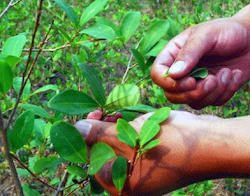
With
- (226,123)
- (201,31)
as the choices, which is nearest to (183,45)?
(201,31)

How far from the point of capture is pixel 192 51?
52.7 inches

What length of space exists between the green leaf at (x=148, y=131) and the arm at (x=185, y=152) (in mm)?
61

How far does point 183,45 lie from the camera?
1.41 metres

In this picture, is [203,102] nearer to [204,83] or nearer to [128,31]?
[204,83]

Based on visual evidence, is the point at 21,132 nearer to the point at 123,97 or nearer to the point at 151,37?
the point at 123,97

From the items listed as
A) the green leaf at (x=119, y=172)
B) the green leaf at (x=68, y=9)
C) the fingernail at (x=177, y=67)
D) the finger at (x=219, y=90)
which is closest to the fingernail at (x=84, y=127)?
the green leaf at (x=119, y=172)

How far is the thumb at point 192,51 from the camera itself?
1.26 metres

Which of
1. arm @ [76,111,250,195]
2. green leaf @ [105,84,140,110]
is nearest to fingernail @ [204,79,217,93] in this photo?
arm @ [76,111,250,195]

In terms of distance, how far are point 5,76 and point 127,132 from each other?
0.87ft

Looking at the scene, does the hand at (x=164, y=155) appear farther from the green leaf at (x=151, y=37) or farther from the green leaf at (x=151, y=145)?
the green leaf at (x=151, y=37)

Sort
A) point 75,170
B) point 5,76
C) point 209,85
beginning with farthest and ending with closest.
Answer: point 209,85 → point 75,170 → point 5,76

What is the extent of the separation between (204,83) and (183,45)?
16 cm

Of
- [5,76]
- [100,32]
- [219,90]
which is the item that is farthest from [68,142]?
[219,90]

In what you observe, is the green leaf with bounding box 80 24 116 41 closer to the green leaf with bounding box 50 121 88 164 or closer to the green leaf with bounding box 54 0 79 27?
the green leaf with bounding box 54 0 79 27
